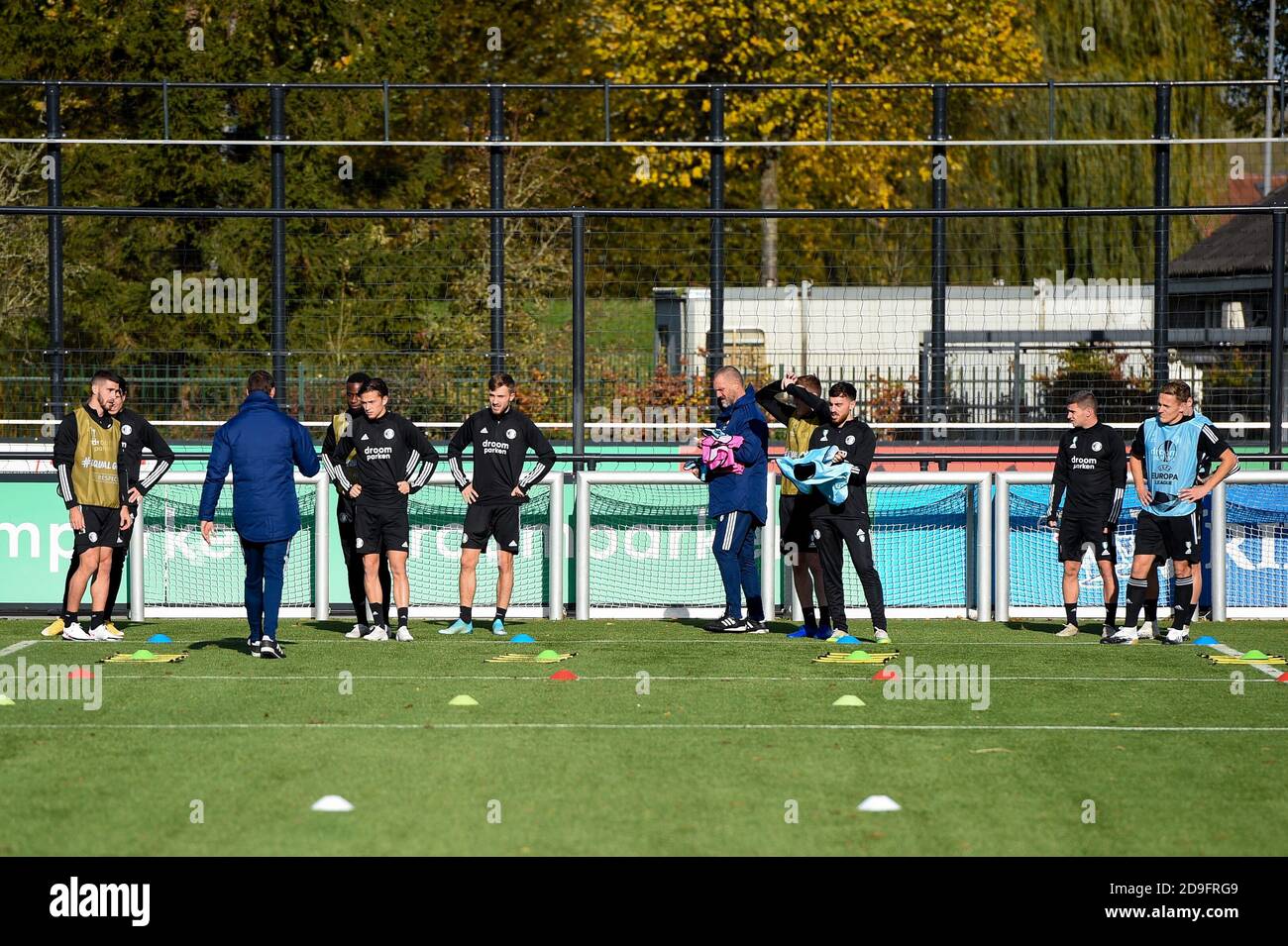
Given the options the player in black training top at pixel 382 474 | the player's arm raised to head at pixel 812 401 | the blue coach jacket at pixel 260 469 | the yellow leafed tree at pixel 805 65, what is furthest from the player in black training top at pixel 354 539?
the yellow leafed tree at pixel 805 65

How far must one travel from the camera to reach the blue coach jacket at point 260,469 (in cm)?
1080

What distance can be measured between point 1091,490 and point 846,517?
1.85 m

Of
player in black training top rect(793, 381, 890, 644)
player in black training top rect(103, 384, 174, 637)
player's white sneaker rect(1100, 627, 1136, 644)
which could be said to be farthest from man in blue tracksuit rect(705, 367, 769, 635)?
player in black training top rect(103, 384, 174, 637)

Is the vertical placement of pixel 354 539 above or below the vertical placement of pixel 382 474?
below

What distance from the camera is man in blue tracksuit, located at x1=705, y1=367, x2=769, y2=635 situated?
40.3 feet

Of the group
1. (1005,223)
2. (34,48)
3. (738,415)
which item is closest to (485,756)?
(738,415)

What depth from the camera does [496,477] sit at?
12.3 metres

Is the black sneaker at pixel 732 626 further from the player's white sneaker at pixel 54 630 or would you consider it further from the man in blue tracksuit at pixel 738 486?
the player's white sneaker at pixel 54 630

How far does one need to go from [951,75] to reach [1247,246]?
6.82 m

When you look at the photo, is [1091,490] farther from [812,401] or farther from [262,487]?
[262,487]

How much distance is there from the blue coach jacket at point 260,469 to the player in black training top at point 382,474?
0.95 m

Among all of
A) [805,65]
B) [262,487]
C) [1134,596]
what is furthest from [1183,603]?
[805,65]
